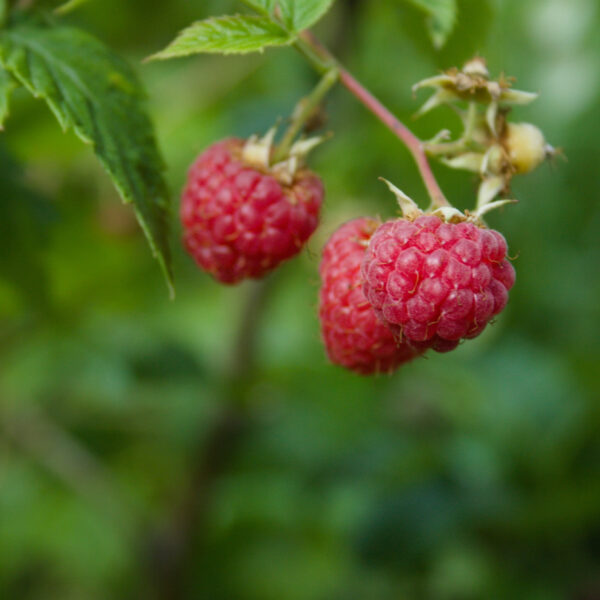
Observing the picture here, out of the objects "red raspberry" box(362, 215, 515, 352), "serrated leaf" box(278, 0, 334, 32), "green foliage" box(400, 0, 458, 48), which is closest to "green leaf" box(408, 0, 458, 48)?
"green foliage" box(400, 0, 458, 48)

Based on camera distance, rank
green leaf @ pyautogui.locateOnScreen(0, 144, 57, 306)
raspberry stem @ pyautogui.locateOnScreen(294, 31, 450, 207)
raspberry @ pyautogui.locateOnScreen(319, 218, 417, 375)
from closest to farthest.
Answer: raspberry stem @ pyautogui.locateOnScreen(294, 31, 450, 207) → raspberry @ pyautogui.locateOnScreen(319, 218, 417, 375) → green leaf @ pyautogui.locateOnScreen(0, 144, 57, 306)

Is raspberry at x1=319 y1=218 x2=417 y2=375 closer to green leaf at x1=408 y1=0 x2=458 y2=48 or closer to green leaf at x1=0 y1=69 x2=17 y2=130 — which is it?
green leaf at x1=408 y1=0 x2=458 y2=48

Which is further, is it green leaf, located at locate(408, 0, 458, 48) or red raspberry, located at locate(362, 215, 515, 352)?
green leaf, located at locate(408, 0, 458, 48)

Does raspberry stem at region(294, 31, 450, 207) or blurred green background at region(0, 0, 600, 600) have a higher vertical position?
raspberry stem at region(294, 31, 450, 207)

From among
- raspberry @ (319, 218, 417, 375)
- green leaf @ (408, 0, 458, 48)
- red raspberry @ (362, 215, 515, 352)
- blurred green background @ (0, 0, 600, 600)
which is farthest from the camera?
blurred green background @ (0, 0, 600, 600)

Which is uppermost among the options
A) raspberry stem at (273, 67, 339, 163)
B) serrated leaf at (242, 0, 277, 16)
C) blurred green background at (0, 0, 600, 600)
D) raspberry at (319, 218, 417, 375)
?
serrated leaf at (242, 0, 277, 16)

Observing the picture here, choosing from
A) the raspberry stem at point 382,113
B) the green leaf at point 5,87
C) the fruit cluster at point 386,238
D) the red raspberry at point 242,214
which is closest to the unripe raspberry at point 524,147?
the fruit cluster at point 386,238

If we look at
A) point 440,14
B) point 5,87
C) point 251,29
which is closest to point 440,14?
point 440,14

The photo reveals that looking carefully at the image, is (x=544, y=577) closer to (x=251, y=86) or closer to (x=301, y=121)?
(x=301, y=121)
